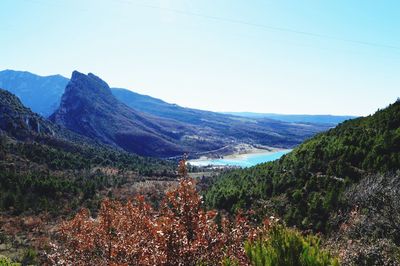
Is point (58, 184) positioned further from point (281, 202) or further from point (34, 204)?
point (281, 202)

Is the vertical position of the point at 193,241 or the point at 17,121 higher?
the point at 193,241

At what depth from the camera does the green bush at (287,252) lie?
7074 mm

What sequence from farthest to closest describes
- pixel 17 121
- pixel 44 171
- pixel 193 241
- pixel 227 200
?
pixel 17 121 → pixel 44 171 → pixel 227 200 → pixel 193 241

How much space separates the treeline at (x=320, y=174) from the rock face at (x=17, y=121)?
74.7 m

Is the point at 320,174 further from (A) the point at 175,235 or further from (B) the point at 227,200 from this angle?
(A) the point at 175,235

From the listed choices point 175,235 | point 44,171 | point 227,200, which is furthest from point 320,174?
point 44,171

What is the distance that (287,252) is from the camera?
7.35 meters

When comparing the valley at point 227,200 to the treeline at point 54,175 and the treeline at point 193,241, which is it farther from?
the treeline at point 54,175

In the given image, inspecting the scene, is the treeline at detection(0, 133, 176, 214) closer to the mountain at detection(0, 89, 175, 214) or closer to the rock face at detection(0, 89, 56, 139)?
the mountain at detection(0, 89, 175, 214)

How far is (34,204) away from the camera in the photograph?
4997 centimetres

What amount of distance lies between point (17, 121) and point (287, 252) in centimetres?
11463

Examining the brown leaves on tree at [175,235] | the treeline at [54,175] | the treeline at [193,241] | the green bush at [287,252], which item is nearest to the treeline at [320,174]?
the brown leaves on tree at [175,235]

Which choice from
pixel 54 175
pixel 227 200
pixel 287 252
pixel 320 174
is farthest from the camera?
pixel 54 175

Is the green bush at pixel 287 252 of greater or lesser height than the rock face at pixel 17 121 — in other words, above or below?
above
